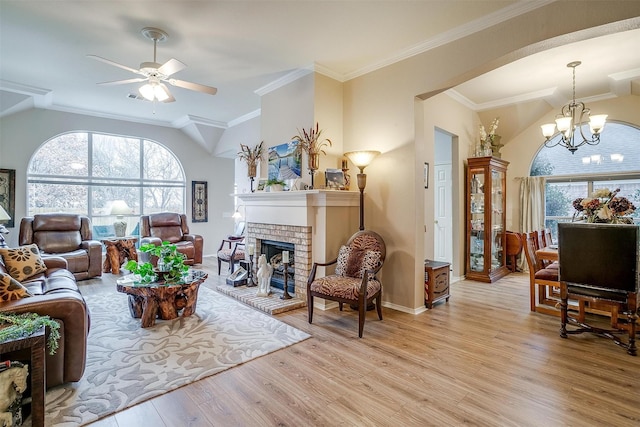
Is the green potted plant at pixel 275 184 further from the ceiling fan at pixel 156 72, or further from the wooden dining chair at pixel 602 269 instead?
the wooden dining chair at pixel 602 269

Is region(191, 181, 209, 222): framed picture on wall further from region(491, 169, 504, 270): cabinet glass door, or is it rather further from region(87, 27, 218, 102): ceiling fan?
region(491, 169, 504, 270): cabinet glass door

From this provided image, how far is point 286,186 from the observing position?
175 inches

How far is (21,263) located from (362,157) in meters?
3.63

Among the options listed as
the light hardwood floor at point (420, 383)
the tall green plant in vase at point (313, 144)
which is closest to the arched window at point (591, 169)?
the light hardwood floor at point (420, 383)

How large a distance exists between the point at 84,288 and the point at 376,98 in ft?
16.7

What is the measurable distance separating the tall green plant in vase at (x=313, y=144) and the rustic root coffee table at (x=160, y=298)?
189 centimetres

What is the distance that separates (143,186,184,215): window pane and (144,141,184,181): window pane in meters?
0.26

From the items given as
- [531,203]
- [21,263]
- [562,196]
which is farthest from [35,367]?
[562,196]

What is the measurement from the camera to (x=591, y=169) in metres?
5.49

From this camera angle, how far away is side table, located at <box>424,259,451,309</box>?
12.8 ft

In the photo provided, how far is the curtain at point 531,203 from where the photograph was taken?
5.89 m

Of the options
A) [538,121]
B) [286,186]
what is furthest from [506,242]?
[286,186]

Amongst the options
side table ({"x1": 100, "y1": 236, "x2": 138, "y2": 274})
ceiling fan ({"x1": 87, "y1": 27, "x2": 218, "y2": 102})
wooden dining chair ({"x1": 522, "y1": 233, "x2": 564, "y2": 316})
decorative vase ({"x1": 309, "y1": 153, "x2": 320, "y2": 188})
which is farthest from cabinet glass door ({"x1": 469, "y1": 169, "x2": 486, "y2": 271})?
side table ({"x1": 100, "y1": 236, "x2": 138, "y2": 274})

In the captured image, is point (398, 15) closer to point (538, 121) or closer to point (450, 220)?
point (450, 220)
